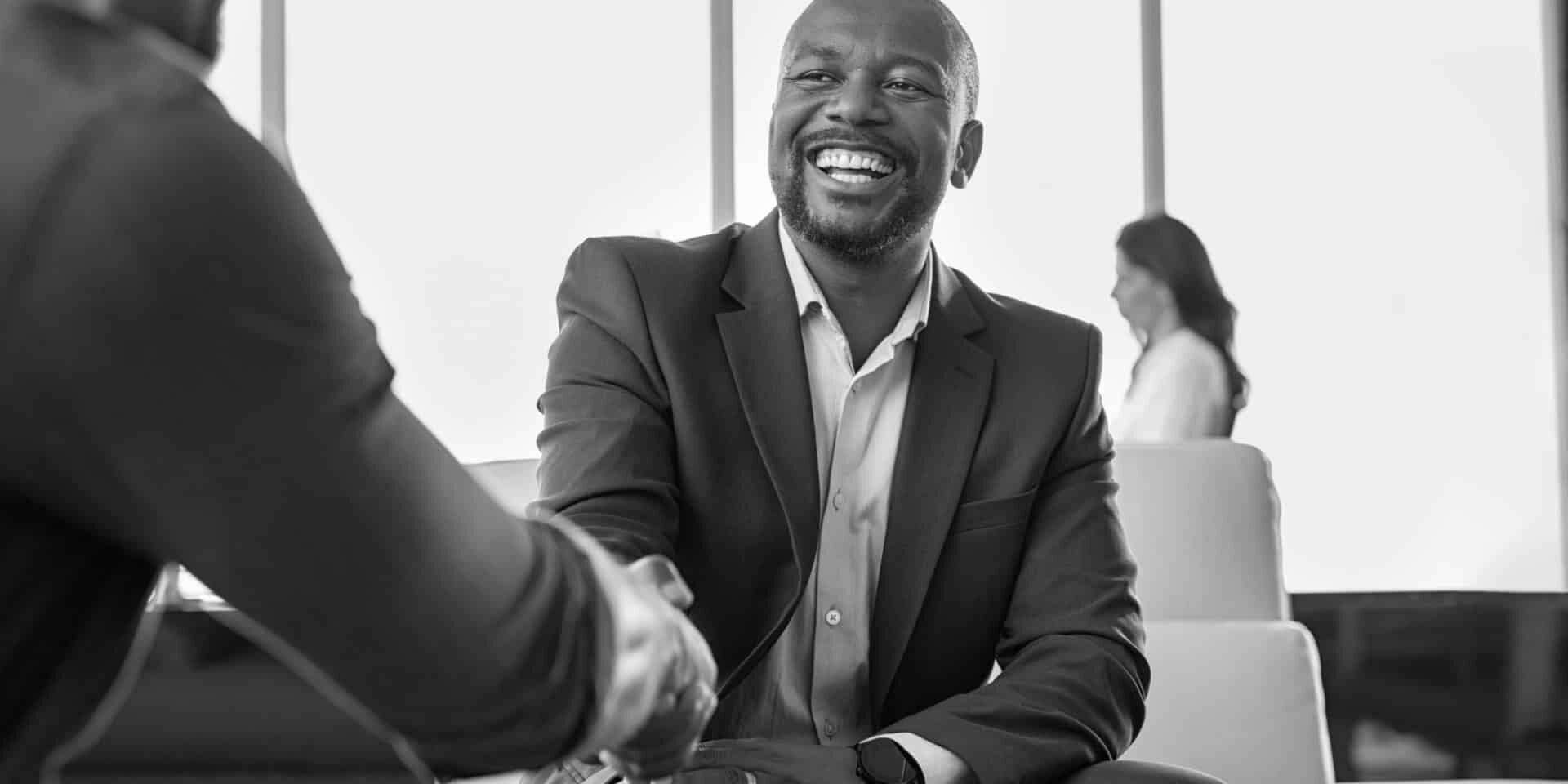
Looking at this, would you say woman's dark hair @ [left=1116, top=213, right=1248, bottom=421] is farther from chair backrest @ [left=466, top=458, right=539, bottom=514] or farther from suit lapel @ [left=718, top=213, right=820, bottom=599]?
suit lapel @ [left=718, top=213, right=820, bottom=599]

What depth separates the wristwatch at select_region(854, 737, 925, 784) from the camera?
1.55 meters

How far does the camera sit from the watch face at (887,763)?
1.55 meters

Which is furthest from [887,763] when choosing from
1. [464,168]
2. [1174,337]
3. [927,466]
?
[464,168]

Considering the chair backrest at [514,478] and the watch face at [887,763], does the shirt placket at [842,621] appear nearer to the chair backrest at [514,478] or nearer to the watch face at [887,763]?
the watch face at [887,763]

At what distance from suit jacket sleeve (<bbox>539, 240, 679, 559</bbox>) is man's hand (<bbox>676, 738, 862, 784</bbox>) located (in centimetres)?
20

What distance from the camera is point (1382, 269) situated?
234 inches

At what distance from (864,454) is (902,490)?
0.08 metres

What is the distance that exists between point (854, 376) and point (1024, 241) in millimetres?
4021

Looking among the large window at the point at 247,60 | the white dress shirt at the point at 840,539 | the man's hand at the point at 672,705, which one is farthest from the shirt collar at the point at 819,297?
the large window at the point at 247,60

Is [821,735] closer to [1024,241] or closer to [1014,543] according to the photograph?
[1014,543]

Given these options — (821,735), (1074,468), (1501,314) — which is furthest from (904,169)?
(1501,314)

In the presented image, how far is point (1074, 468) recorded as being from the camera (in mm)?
1905

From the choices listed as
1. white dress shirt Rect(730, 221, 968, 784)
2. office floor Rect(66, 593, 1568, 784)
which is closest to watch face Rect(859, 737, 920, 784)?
white dress shirt Rect(730, 221, 968, 784)

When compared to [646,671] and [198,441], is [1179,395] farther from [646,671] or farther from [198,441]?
[198,441]
